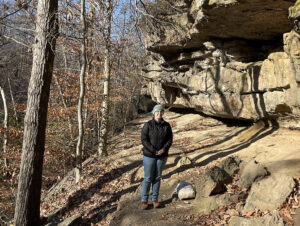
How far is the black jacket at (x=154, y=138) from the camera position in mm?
4699

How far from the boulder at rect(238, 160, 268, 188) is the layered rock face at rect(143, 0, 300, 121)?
353 cm

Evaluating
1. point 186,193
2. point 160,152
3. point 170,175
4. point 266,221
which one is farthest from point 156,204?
point 266,221

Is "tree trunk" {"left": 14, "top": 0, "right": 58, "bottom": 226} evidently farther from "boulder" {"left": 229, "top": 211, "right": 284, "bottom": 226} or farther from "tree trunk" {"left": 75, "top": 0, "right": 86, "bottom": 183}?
"boulder" {"left": 229, "top": 211, "right": 284, "bottom": 226}

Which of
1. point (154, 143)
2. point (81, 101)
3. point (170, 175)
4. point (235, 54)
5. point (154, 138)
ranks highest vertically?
point (235, 54)

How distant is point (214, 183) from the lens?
509 cm

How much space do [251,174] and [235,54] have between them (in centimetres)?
780

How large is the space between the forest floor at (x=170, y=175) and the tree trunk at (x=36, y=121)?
1.45 m

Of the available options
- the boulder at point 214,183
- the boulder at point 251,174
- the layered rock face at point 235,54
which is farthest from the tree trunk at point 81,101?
the boulder at point 251,174

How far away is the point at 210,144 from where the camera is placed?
988 cm

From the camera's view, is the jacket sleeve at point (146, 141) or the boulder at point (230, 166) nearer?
the jacket sleeve at point (146, 141)

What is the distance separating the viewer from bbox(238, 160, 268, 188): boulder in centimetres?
483

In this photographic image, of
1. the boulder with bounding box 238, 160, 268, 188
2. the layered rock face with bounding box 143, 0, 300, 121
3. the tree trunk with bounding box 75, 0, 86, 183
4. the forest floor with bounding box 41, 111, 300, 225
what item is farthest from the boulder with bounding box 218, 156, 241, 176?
the tree trunk with bounding box 75, 0, 86, 183

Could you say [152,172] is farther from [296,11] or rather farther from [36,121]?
[296,11]

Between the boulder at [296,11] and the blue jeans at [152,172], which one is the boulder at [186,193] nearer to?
the blue jeans at [152,172]
